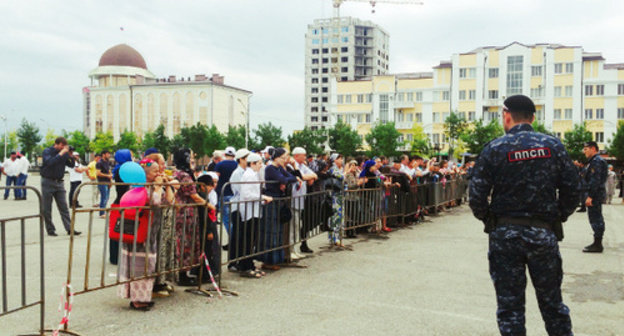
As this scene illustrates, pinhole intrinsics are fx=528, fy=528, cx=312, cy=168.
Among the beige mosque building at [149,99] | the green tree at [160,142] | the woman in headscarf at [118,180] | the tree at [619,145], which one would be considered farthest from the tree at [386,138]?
the woman in headscarf at [118,180]

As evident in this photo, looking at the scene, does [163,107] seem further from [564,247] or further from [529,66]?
[564,247]

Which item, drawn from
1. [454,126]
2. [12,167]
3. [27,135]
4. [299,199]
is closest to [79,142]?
[27,135]

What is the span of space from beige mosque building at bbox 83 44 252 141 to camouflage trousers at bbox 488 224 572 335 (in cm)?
10177

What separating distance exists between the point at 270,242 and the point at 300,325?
2750 millimetres

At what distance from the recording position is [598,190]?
9.88 meters

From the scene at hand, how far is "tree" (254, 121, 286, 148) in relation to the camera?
69.5 metres

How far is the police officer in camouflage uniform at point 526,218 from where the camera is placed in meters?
3.91

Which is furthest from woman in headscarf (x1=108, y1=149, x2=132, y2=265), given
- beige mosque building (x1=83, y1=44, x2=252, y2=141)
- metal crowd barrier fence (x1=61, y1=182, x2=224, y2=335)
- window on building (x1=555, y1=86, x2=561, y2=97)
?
beige mosque building (x1=83, y1=44, x2=252, y2=141)

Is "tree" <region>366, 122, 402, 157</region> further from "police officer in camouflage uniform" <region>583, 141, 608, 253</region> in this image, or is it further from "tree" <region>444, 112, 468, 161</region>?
"police officer in camouflage uniform" <region>583, 141, 608, 253</region>

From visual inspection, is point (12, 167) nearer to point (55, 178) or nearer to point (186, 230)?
point (55, 178)

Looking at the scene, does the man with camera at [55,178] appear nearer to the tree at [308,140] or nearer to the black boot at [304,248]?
the black boot at [304,248]

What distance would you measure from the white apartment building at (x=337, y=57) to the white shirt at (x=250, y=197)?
4874 inches

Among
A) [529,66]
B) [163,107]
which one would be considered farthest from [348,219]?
[163,107]

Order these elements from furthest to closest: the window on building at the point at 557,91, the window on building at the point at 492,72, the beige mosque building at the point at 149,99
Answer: the beige mosque building at the point at 149,99, the window on building at the point at 492,72, the window on building at the point at 557,91
